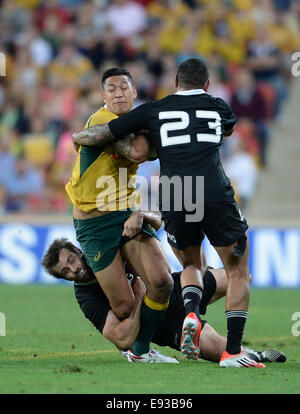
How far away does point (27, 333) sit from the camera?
849 centimetres

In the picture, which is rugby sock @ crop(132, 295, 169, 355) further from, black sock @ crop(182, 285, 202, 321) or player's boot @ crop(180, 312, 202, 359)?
player's boot @ crop(180, 312, 202, 359)

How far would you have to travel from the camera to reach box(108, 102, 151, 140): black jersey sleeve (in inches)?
241

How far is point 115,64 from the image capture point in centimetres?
1669

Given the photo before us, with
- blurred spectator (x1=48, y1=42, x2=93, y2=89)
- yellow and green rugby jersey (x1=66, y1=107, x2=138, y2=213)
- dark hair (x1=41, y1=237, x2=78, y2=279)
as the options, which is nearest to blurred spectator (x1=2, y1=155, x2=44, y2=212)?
blurred spectator (x1=48, y1=42, x2=93, y2=89)

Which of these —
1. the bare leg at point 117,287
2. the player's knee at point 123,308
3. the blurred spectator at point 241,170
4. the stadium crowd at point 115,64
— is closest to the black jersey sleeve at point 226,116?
the bare leg at point 117,287

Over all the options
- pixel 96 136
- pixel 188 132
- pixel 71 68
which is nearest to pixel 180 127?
pixel 188 132

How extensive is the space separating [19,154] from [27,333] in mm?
7309

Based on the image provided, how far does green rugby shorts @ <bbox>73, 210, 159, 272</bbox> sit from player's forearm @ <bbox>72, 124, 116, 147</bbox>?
664 mm

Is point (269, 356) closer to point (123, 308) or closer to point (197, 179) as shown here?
point (123, 308)

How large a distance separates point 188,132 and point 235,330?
1423 mm
